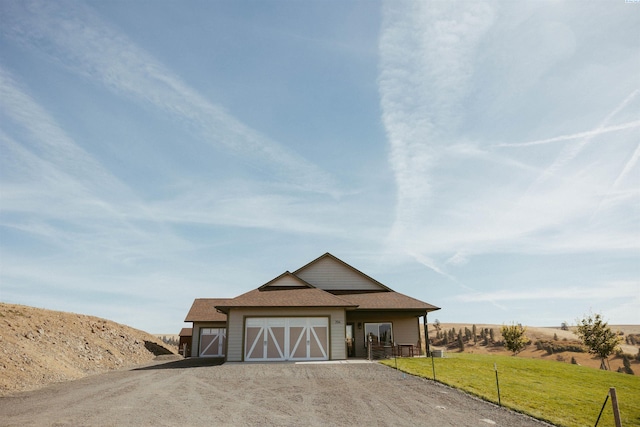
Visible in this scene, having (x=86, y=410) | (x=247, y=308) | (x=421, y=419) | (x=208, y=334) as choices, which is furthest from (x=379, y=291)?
(x=86, y=410)

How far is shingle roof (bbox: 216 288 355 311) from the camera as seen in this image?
78.9 feet

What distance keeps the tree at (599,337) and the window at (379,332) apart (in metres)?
19.7

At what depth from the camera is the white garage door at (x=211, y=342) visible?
35.1m

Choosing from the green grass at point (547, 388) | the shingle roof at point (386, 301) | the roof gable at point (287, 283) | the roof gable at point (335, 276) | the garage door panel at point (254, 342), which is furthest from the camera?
the roof gable at point (335, 276)

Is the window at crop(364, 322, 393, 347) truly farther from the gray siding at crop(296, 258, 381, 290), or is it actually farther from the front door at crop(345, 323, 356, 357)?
the gray siding at crop(296, 258, 381, 290)

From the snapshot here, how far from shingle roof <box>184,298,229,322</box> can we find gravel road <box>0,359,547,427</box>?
1748cm

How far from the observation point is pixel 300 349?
24.1 m

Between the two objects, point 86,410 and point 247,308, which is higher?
point 247,308

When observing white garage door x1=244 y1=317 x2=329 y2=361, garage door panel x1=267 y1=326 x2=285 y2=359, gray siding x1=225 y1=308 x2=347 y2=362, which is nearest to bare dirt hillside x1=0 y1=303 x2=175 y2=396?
gray siding x1=225 y1=308 x2=347 y2=362

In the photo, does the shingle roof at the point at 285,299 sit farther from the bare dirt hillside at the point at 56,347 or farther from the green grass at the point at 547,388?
the bare dirt hillside at the point at 56,347

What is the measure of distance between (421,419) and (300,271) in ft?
66.7

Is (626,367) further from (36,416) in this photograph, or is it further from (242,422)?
(36,416)

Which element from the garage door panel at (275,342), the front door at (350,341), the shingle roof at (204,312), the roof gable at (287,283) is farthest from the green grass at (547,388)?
the shingle roof at (204,312)

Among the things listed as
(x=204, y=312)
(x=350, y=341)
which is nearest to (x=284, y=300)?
(x=350, y=341)
